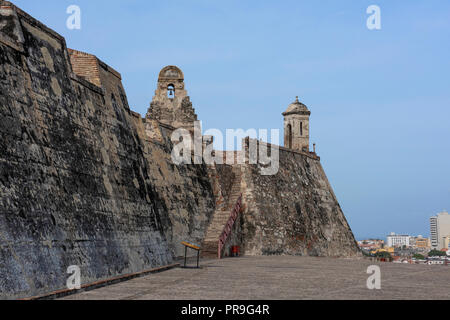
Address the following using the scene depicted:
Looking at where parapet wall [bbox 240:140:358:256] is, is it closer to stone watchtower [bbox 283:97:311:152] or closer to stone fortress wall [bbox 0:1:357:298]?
stone fortress wall [bbox 0:1:357:298]

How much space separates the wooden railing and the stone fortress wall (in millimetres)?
479

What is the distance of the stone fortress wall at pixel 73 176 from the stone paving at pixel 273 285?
2.81 feet

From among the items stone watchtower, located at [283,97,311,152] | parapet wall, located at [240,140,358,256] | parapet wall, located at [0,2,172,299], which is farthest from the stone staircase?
stone watchtower, located at [283,97,311,152]

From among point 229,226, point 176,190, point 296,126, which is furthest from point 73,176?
point 296,126

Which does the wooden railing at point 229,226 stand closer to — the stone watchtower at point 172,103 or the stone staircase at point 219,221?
the stone staircase at point 219,221

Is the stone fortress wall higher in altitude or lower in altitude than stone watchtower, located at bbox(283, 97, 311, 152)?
lower

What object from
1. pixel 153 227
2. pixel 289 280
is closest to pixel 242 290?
pixel 289 280

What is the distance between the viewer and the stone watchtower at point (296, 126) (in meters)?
41.8

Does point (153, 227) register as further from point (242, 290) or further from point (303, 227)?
point (303, 227)

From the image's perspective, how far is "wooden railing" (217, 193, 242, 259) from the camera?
2333 cm

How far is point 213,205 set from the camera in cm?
2580

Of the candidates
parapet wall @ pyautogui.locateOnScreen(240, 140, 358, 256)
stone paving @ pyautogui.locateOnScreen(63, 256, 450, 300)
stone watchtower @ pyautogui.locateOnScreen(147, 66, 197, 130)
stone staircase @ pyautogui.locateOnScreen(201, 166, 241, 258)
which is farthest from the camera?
stone watchtower @ pyautogui.locateOnScreen(147, 66, 197, 130)
